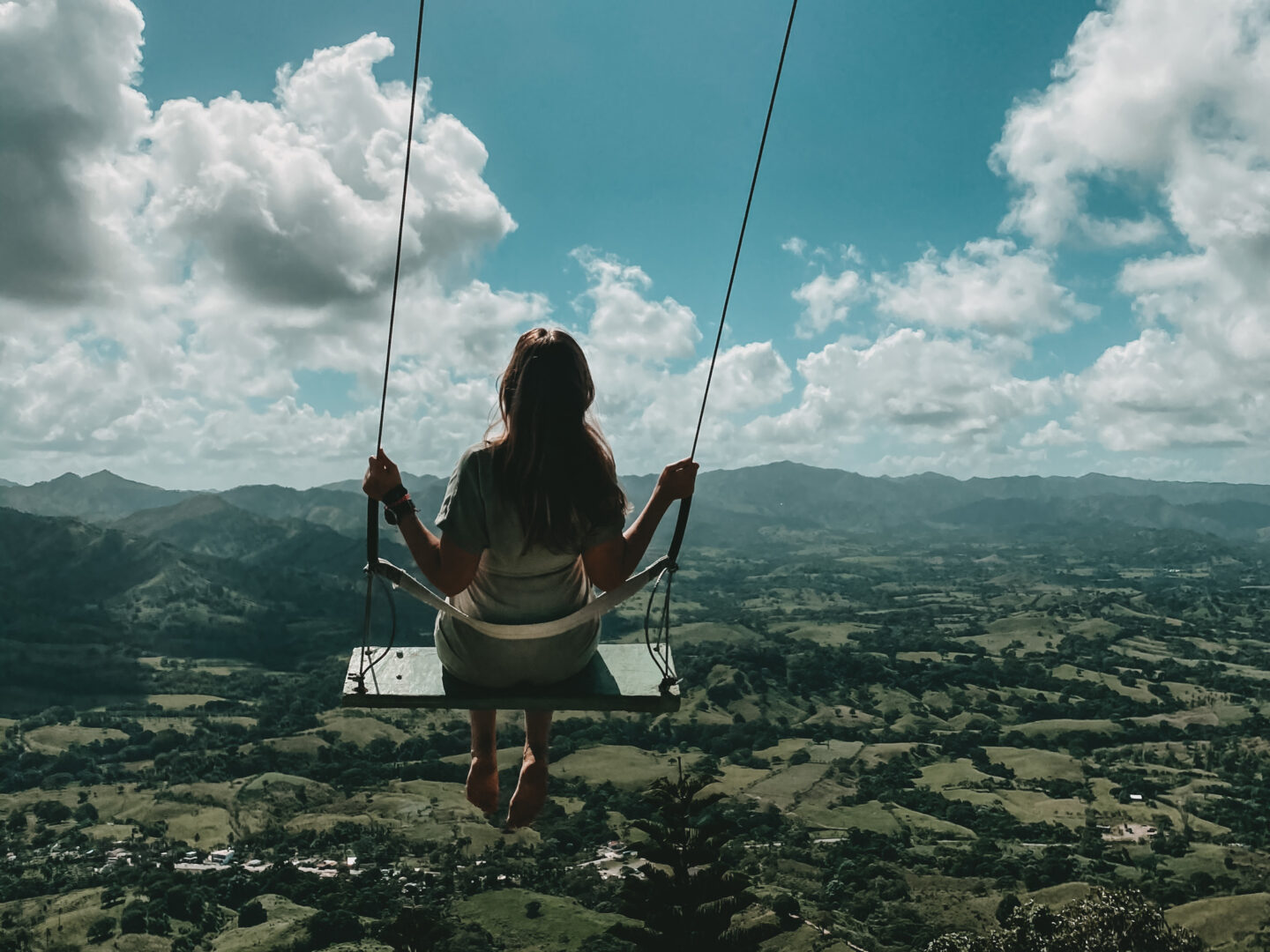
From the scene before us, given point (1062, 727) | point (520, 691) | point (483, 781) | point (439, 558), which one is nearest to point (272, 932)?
point (483, 781)

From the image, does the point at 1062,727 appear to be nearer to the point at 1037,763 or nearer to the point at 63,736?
the point at 1037,763

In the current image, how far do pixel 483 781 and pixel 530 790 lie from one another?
0.25 m

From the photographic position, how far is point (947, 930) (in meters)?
65.1

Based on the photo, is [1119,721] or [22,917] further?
[1119,721]

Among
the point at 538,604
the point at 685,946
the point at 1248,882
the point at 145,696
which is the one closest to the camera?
the point at 538,604

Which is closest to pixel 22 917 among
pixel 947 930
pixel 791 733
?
pixel 947 930

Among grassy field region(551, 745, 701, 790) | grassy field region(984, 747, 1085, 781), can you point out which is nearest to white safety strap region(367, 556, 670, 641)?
grassy field region(551, 745, 701, 790)

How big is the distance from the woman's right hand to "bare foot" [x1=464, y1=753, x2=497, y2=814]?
1.50 m

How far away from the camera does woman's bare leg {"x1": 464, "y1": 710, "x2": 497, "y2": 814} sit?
4.32 m

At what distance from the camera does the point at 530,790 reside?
4305 mm

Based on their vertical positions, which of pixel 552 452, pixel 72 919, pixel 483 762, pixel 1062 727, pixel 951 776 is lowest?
pixel 72 919

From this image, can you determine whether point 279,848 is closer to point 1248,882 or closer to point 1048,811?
point 1048,811

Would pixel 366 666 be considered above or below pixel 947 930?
above

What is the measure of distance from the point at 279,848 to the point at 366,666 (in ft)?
310
